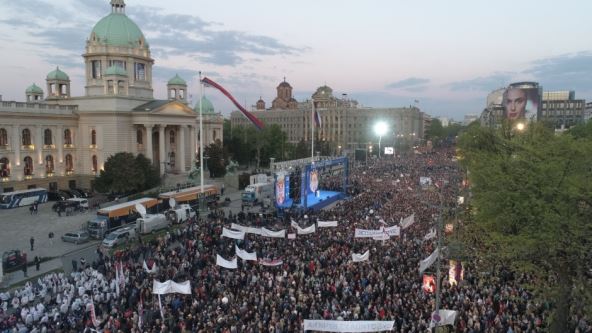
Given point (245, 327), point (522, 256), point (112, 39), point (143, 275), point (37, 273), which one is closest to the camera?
point (245, 327)

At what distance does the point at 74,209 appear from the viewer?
39875 mm

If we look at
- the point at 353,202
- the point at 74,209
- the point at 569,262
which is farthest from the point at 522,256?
the point at 74,209

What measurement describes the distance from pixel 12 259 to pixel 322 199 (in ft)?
93.1

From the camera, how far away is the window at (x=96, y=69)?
60.8 meters

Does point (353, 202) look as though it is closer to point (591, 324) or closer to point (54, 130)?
point (591, 324)

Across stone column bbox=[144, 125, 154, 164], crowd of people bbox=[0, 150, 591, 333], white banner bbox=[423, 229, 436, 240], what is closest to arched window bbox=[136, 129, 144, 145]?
stone column bbox=[144, 125, 154, 164]

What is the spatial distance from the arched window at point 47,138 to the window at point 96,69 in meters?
11.8

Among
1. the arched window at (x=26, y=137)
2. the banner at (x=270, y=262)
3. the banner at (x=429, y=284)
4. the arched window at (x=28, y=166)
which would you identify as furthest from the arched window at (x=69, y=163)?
the banner at (x=429, y=284)

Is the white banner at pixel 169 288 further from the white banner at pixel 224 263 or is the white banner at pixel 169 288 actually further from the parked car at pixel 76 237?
the parked car at pixel 76 237

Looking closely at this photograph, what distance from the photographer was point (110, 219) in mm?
31609

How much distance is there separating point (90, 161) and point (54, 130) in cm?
560

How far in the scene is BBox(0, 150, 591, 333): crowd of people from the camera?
15.2 metres

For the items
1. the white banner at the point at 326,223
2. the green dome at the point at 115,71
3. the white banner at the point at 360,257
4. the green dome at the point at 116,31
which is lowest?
the white banner at the point at 360,257

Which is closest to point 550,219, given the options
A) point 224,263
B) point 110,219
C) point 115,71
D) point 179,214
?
point 224,263
